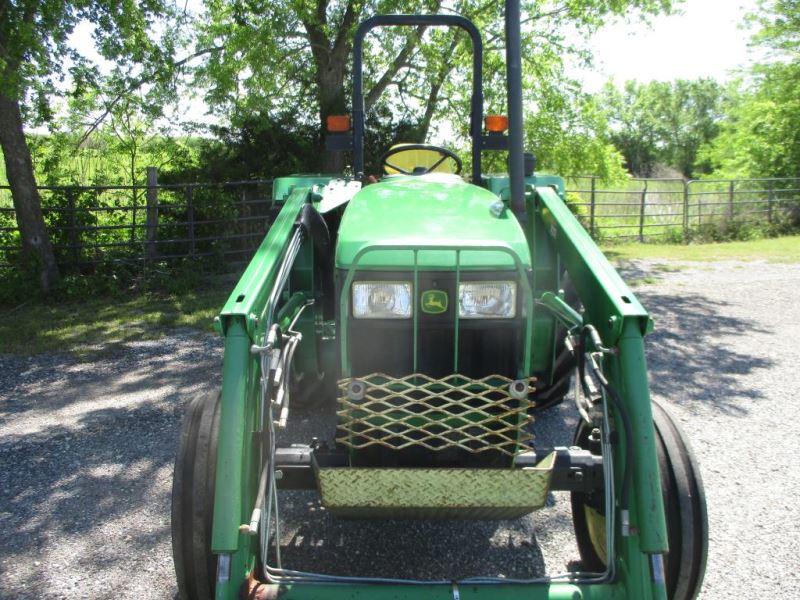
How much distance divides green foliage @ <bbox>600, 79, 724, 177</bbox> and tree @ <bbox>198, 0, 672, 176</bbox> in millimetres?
35524

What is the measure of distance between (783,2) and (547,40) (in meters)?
12.0

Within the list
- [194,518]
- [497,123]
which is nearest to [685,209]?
[497,123]

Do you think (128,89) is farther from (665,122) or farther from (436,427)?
(665,122)

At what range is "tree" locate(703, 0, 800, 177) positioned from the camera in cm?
2006

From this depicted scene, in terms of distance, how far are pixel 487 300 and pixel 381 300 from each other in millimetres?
388

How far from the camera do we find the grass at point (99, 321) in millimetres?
7145

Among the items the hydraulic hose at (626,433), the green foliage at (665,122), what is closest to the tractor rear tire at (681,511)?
the hydraulic hose at (626,433)

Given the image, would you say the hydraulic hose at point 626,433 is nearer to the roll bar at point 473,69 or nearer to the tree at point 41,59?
the roll bar at point 473,69

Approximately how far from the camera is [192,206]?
1070 cm

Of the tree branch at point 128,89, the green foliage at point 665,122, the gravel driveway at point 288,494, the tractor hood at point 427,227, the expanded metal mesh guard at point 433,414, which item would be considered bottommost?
the gravel driveway at point 288,494

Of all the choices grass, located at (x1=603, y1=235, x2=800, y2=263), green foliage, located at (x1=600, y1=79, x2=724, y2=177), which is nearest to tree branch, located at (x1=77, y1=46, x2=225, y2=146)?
grass, located at (x1=603, y1=235, x2=800, y2=263)

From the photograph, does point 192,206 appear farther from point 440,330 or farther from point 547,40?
point 440,330

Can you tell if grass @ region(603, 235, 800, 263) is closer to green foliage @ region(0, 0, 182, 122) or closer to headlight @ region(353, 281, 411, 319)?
green foliage @ region(0, 0, 182, 122)

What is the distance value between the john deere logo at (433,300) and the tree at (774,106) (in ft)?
64.8
